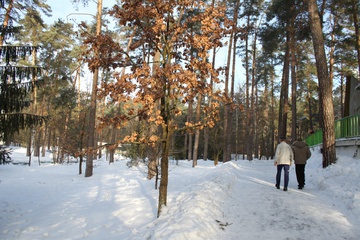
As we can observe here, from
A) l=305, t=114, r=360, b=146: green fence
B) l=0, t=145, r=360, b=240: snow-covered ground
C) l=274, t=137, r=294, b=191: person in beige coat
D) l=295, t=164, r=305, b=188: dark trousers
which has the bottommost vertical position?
l=0, t=145, r=360, b=240: snow-covered ground

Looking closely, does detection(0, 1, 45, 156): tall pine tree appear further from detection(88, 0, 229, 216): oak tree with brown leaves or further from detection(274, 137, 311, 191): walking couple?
detection(274, 137, 311, 191): walking couple

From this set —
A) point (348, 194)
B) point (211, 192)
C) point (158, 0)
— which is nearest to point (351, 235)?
point (348, 194)

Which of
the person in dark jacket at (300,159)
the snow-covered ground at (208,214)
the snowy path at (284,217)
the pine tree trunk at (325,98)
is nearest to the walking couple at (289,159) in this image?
the person in dark jacket at (300,159)

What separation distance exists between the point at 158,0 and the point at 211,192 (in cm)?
503

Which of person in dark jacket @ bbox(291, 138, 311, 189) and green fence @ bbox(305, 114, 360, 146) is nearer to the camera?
person in dark jacket @ bbox(291, 138, 311, 189)

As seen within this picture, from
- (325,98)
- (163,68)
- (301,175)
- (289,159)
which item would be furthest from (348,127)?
(163,68)

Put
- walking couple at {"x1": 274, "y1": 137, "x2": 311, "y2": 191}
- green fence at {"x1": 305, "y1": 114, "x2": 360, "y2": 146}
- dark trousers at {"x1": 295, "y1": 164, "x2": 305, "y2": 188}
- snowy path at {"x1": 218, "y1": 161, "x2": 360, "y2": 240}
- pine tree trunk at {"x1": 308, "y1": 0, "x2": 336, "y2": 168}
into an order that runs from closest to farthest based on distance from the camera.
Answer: snowy path at {"x1": 218, "y1": 161, "x2": 360, "y2": 240} → walking couple at {"x1": 274, "y1": 137, "x2": 311, "y2": 191} → dark trousers at {"x1": 295, "y1": 164, "x2": 305, "y2": 188} → pine tree trunk at {"x1": 308, "y1": 0, "x2": 336, "y2": 168} → green fence at {"x1": 305, "y1": 114, "x2": 360, "y2": 146}

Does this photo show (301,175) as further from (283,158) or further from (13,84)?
(13,84)

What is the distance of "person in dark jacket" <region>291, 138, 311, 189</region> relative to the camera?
8623 mm

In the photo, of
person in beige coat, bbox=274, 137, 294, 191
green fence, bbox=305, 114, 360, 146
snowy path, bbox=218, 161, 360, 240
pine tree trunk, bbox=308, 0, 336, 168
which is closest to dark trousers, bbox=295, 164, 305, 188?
person in beige coat, bbox=274, 137, 294, 191

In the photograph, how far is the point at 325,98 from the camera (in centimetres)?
1043

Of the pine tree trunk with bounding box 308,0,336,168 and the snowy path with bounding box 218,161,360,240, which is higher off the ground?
the pine tree trunk with bounding box 308,0,336,168

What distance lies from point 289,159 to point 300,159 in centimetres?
64

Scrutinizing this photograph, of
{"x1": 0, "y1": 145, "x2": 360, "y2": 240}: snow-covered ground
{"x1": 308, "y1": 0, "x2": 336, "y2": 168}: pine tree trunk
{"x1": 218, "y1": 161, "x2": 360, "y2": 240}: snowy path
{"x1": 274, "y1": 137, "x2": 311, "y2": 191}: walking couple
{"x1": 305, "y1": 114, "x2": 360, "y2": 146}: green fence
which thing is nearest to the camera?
{"x1": 218, "y1": 161, "x2": 360, "y2": 240}: snowy path
